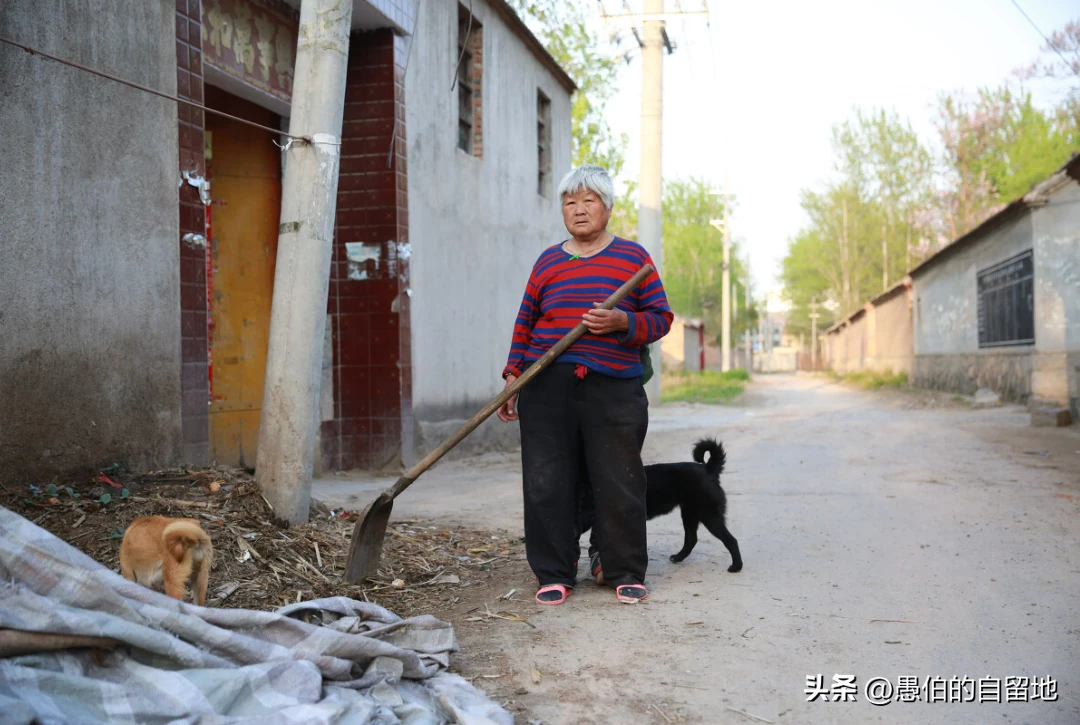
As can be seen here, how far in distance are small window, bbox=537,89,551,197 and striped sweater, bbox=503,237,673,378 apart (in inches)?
355

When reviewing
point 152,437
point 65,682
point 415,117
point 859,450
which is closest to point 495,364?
point 415,117

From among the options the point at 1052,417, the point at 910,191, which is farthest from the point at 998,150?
the point at 1052,417

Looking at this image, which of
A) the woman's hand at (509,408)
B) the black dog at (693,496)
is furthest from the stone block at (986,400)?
the woman's hand at (509,408)

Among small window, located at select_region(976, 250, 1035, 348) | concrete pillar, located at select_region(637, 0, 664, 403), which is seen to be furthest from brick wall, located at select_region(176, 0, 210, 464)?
small window, located at select_region(976, 250, 1035, 348)

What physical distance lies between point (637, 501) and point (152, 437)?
279 centimetres

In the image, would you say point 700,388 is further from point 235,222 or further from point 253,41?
point 253,41

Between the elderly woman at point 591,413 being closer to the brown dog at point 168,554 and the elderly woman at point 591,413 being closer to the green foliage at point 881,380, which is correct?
the brown dog at point 168,554

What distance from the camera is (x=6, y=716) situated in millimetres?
1870

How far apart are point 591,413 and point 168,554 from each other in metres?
1.79

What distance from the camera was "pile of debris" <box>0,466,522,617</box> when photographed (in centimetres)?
371

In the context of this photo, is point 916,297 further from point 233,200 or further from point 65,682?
point 65,682

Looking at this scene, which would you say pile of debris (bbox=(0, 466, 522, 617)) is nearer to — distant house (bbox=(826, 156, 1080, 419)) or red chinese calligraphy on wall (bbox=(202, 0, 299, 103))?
red chinese calligraphy on wall (bbox=(202, 0, 299, 103))

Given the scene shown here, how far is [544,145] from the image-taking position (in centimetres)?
1295

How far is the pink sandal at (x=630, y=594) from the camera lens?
379 cm
